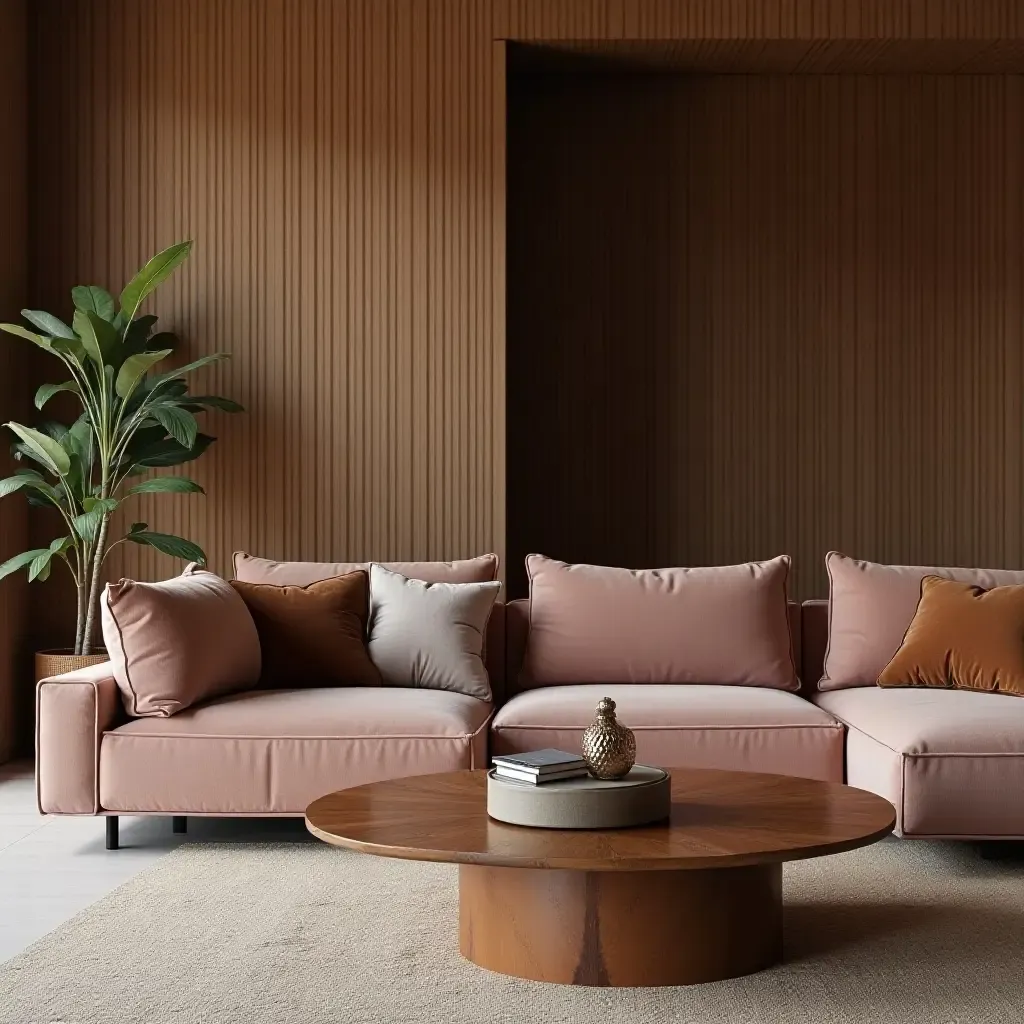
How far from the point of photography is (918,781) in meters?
3.31

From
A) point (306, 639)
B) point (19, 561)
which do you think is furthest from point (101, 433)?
point (306, 639)

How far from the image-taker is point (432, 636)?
161 inches

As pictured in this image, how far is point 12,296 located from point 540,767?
3.55m

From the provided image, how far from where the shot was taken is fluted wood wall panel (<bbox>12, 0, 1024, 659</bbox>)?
5.33 meters

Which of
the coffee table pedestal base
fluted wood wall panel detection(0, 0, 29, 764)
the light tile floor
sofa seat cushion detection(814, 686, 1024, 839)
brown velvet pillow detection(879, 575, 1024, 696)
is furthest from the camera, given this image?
fluted wood wall panel detection(0, 0, 29, 764)

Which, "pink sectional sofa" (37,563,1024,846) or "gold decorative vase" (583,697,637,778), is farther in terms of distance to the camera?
"pink sectional sofa" (37,563,1024,846)

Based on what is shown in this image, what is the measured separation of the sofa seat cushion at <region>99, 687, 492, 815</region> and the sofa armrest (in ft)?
0.10

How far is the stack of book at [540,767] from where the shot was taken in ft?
8.59

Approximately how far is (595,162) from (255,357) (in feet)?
5.59

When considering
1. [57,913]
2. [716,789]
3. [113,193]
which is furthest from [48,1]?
[716,789]

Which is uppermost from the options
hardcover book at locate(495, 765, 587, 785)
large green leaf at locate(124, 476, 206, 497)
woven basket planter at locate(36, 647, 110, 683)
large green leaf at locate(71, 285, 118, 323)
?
large green leaf at locate(71, 285, 118, 323)

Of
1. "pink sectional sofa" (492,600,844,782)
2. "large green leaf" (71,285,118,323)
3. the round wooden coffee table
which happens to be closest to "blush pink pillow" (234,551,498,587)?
"pink sectional sofa" (492,600,844,782)

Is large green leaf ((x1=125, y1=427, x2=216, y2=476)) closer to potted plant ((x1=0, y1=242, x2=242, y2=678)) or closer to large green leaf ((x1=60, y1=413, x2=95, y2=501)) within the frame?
potted plant ((x1=0, y1=242, x2=242, y2=678))

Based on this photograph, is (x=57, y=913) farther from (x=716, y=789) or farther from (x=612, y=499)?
(x=612, y=499)
